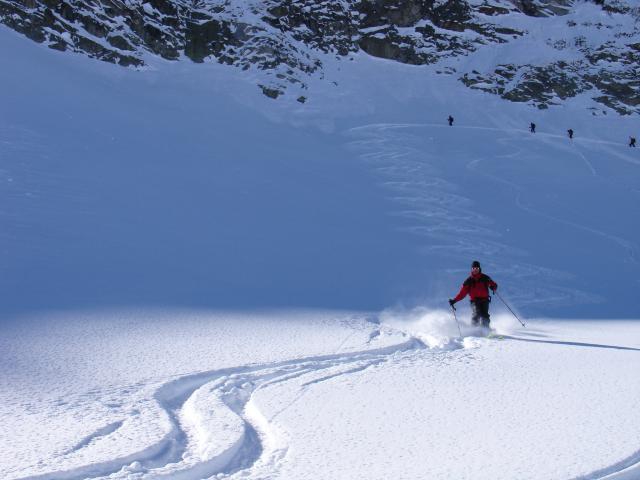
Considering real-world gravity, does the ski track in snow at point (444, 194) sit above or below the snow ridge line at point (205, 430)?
above

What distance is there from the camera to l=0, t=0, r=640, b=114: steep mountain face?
37.4 m

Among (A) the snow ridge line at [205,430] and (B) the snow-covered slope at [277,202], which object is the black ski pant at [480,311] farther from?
(A) the snow ridge line at [205,430]

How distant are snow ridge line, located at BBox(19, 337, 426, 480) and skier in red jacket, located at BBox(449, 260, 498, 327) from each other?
122 inches

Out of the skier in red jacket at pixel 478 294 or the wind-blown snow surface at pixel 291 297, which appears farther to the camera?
the skier in red jacket at pixel 478 294

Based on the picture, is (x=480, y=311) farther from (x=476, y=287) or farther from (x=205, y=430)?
(x=205, y=430)

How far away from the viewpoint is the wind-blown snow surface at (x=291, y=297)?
12.9ft

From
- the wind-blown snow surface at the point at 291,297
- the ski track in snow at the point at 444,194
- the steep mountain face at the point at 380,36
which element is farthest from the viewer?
the steep mountain face at the point at 380,36

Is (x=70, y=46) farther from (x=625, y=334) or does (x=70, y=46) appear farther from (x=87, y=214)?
(x=625, y=334)

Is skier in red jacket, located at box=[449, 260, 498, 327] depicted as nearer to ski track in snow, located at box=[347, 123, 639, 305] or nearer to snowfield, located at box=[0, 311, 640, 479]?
snowfield, located at box=[0, 311, 640, 479]

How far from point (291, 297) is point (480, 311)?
9.16 ft

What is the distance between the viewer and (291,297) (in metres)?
9.96

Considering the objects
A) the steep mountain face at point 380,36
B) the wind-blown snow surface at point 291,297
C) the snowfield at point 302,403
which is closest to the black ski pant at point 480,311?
the wind-blown snow surface at point 291,297

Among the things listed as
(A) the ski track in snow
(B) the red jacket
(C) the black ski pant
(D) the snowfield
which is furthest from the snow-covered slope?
(D) the snowfield

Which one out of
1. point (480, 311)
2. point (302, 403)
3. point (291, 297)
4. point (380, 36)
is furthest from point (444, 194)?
point (380, 36)
